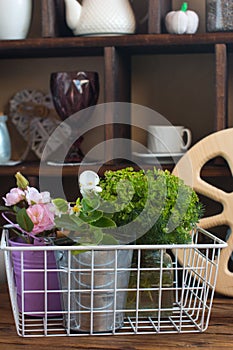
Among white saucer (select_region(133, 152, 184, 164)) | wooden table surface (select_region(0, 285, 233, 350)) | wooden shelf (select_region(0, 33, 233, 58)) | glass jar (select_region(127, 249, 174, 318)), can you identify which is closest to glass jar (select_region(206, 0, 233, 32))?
wooden shelf (select_region(0, 33, 233, 58))

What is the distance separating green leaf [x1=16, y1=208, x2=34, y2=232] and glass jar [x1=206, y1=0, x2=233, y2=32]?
2.03 feet

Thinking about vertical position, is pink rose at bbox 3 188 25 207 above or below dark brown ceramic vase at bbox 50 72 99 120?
below

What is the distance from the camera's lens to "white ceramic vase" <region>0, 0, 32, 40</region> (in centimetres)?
148

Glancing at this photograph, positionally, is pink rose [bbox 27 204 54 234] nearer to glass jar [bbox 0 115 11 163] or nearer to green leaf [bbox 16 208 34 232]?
green leaf [bbox 16 208 34 232]

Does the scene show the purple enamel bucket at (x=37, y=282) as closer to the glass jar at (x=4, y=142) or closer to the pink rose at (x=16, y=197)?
the pink rose at (x=16, y=197)

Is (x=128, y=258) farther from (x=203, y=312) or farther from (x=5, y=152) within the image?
(x=5, y=152)

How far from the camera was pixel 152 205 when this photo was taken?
1079mm

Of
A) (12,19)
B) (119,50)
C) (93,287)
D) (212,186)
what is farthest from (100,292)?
(12,19)

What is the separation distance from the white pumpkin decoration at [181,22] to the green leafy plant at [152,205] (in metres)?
0.42

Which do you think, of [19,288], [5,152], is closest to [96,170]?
[5,152]

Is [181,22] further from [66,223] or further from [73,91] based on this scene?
[66,223]

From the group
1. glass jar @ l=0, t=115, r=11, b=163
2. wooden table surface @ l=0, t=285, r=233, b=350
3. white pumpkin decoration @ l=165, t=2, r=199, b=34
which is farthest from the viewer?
glass jar @ l=0, t=115, r=11, b=163

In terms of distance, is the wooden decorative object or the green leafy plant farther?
the wooden decorative object

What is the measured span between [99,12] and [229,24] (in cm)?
29
